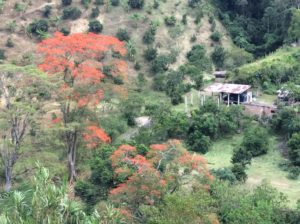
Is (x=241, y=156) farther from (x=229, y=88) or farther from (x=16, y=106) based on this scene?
(x=16, y=106)

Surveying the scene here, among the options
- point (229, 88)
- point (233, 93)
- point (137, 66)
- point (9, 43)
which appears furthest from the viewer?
point (9, 43)

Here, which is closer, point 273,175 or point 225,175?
point 225,175

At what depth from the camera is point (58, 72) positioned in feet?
92.6

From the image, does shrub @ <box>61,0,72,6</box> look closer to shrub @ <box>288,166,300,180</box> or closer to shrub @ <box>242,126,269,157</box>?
shrub @ <box>242,126,269,157</box>

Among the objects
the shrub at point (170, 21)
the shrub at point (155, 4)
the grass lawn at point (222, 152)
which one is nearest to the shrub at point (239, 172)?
the grass lawn at point (222, 152)

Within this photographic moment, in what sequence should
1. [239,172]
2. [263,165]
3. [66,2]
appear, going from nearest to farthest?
[239,172], [263,165], [66,2]

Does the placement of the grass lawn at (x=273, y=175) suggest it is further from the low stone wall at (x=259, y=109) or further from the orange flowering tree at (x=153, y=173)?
the orange flowering tree at (x=153, y=173)

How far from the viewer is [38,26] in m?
45.4

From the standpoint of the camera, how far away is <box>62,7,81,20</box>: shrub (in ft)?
153

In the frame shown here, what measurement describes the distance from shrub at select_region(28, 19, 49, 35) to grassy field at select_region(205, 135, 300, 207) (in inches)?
786

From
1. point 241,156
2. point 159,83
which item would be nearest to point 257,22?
point 159,83

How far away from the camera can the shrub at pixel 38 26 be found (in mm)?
45438

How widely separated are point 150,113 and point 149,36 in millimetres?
12004

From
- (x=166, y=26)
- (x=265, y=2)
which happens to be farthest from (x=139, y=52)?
(x=265, y=2)
